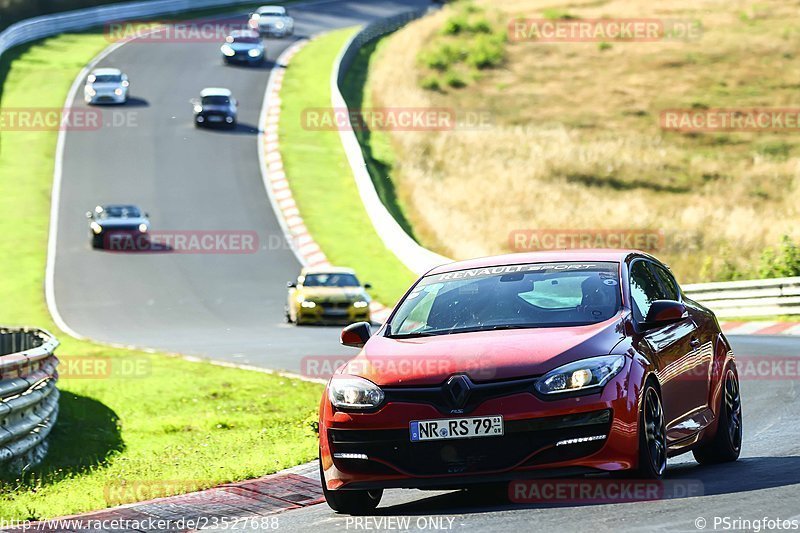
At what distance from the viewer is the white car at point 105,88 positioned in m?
53.4

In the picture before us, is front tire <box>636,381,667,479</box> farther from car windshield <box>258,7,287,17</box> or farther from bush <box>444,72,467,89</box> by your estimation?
car windshield <box>258,7,287,17</box>

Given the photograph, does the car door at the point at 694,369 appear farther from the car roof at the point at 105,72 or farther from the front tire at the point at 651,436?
the car roof at the point at 105,72

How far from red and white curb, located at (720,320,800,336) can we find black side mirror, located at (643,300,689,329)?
50.4ft

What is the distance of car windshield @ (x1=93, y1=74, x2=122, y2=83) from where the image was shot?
53.4 m

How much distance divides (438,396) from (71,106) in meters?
47.8

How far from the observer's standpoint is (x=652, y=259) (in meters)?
10.2

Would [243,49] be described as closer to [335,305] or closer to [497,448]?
[335,305]

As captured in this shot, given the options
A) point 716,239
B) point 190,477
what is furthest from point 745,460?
point 716,239

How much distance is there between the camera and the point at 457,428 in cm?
A: 799

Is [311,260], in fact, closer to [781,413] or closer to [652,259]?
[781,413]

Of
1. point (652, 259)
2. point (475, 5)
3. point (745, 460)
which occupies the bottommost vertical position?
point (475, 5)

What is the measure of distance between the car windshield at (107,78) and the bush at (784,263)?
3095 centimetres

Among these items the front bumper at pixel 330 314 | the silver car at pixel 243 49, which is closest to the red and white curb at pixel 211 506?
the front bumper at pixel 330 314

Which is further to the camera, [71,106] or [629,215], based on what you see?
[71,106]
